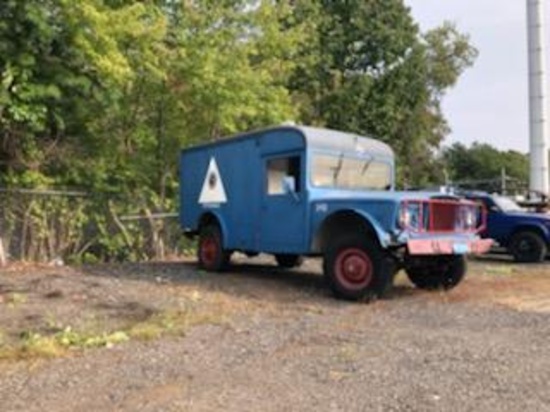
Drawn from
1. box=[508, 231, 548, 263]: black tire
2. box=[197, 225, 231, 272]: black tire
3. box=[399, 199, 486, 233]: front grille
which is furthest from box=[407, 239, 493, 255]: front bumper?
box=[508, 231, 548, 263]: black tire

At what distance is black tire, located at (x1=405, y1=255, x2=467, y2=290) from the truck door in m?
1.78

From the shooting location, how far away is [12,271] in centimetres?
1579

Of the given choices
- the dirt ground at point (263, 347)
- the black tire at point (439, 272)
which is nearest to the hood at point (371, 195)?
the black tire at point (439, 272)

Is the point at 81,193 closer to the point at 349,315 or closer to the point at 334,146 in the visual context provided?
the point at 334,146

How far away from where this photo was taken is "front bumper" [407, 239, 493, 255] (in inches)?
456

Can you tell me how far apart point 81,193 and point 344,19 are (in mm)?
18697

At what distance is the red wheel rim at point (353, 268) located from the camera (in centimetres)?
1195

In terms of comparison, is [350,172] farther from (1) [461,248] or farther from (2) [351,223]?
(1) [461,248]

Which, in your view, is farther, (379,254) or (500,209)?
(500,209)

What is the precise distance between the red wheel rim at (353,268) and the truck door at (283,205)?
92 centimetres

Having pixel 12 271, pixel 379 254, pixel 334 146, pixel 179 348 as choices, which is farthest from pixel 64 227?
pixel 179 348

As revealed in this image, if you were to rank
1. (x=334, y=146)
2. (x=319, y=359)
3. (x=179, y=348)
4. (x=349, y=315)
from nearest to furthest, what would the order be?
(x=319, y=359) < (x=179, y=348) < (x=349, y=315) < (x=334, y=146)

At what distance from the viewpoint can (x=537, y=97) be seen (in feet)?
94.3

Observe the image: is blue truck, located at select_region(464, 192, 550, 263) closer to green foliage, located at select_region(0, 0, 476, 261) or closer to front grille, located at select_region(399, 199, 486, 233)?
green foliage, located at select_region(0, 0, 476, 261)
